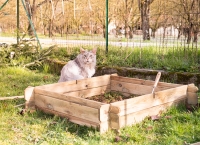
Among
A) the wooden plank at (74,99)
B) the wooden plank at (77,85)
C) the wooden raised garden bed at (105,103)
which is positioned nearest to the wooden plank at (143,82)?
the wooden raised garden bed at (105,103)

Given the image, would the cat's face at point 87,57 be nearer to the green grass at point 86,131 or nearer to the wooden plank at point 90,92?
the wooden plank at point 90,92

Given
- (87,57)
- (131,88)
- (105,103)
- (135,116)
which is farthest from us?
(87,57)

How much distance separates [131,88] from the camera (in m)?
4.99

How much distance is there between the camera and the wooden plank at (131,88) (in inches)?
189

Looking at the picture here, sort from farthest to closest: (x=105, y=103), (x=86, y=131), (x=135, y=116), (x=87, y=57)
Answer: (x=87, y=57), (x=105, y=103), (x=135, y=116), (x=86, y=131)

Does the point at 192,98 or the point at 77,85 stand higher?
the point at 77,85

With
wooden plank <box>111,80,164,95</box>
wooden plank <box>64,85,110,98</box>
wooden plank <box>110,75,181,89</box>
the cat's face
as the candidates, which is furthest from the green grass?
the cat's face

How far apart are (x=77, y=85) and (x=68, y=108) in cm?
104

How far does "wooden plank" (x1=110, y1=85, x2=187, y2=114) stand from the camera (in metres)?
3.44

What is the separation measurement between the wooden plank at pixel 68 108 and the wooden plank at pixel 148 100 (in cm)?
22

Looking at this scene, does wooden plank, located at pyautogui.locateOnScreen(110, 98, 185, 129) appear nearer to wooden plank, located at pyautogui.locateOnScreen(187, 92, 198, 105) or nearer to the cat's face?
wooden plank, located at pyautogui.locateOnScreen(187, 92, 198, 105)

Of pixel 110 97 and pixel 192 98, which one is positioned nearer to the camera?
pixel 192 98

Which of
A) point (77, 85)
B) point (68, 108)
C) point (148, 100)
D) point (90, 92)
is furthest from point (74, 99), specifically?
point (90, 92)

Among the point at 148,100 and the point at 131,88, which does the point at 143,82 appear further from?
the point at 148,100
